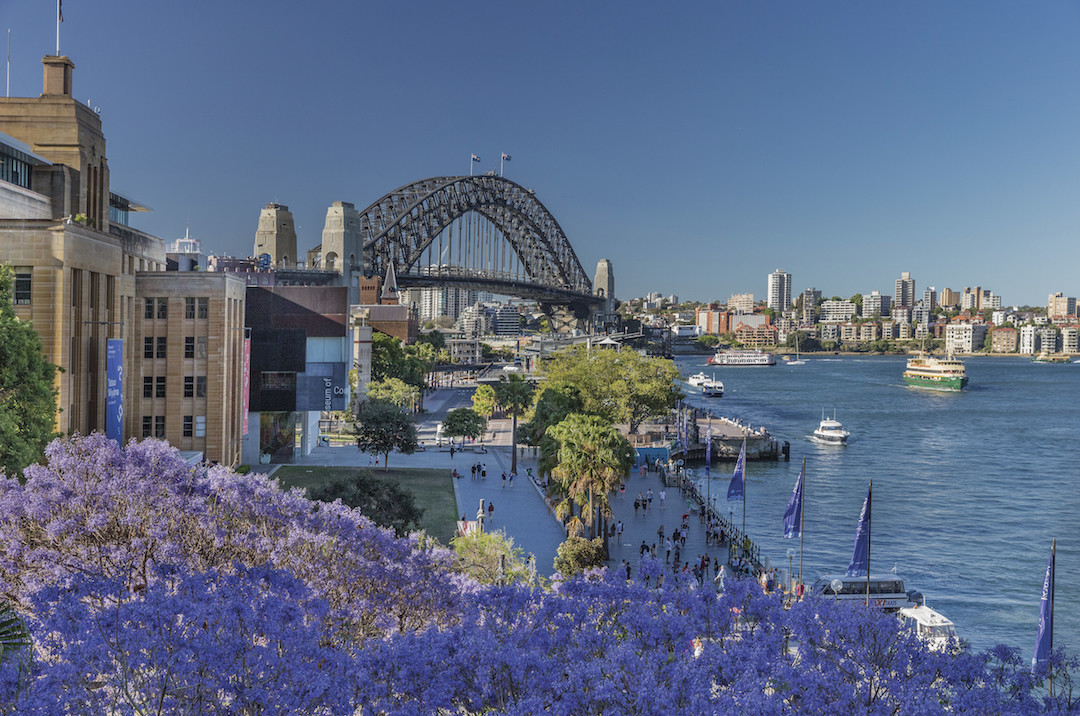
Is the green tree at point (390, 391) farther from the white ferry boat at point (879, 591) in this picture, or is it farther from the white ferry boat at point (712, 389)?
the white ferry boat at point (712, 389)

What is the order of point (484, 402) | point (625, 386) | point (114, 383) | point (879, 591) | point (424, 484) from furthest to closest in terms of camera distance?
1. point (484, 402)
2. point (625, 386)
3. point (424, 484)
4. point (879, 591)
5. point (114, 383)

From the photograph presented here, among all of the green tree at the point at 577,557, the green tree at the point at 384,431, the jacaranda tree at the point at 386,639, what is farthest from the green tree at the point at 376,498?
the green tree at the point at 384,431

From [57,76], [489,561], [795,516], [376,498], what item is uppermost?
[57,76]

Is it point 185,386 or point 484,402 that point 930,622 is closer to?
point 185,386

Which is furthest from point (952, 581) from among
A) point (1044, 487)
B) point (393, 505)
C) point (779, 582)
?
point (1044, 487)

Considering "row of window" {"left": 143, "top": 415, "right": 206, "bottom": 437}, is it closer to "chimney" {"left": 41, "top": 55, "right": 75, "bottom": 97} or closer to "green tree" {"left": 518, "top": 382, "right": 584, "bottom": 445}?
"chimney" {"left": 41, "top": 55, "right": 75, "bottom": 97}

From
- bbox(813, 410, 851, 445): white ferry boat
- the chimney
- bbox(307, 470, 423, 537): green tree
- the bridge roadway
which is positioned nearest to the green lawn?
the bridge roadway

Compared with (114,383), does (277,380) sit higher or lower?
lower

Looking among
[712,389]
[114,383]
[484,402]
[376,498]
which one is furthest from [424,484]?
[712,389]
